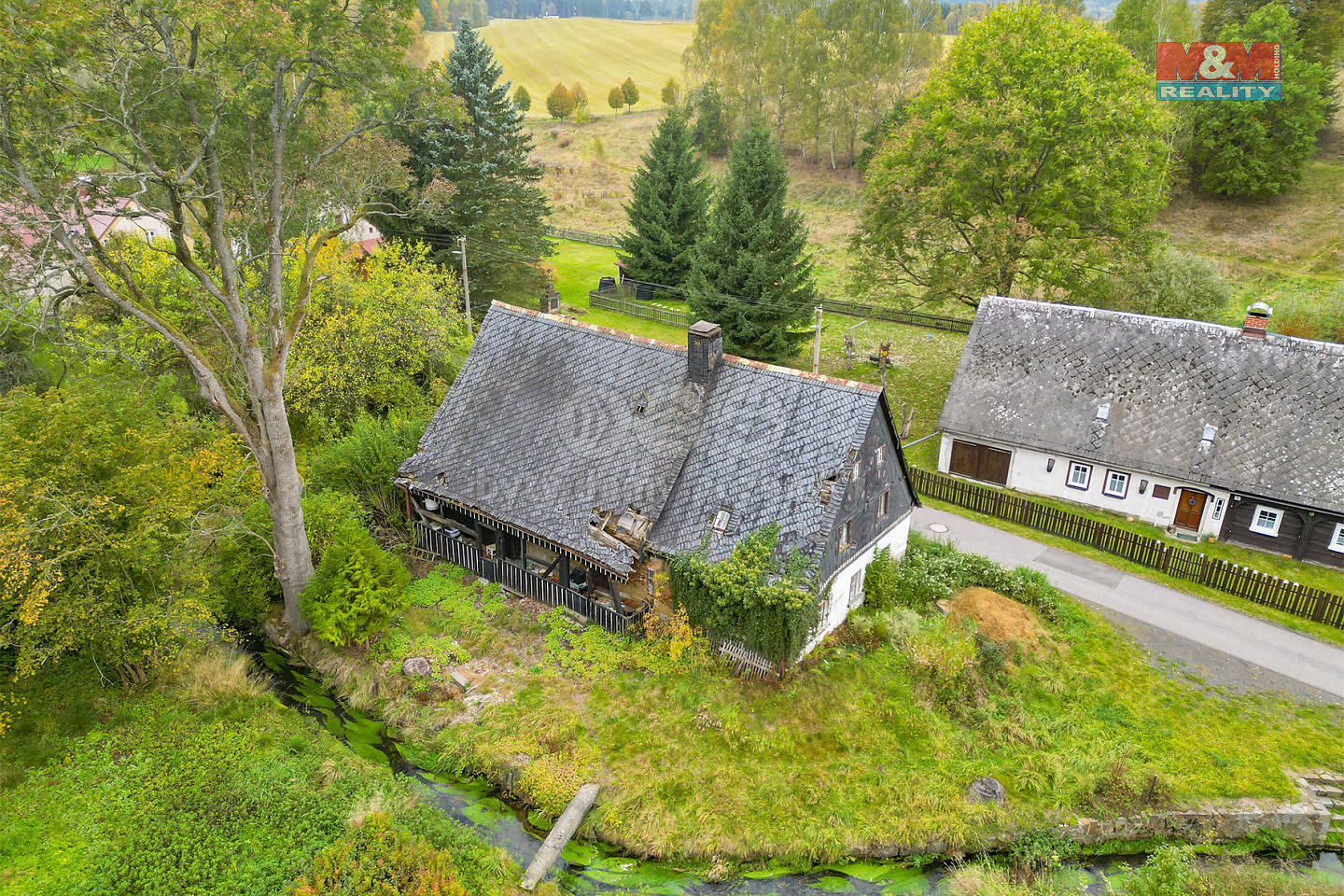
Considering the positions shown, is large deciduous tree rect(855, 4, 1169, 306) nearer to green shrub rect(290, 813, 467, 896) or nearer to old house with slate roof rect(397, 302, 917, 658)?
old house with slate roof rect(397, 302, 917, 658)

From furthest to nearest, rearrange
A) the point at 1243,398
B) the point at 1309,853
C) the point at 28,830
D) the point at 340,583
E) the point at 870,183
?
1. the point at 870,183
2. the point at 1243,398
3. the point at 340,583
4. the point at 1309,853
5. the point at 28,830

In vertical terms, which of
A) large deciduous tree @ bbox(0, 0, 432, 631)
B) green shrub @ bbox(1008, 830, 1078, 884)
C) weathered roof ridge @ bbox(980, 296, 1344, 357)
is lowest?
green shrub @ bbox(1008, 830, 1078, 884)

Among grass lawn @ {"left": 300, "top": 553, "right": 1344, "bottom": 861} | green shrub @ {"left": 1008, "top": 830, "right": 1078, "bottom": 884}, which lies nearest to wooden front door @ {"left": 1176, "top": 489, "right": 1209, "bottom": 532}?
grass lawn @ {"left": 300, "top": 553, "right": 1344, "bottom": 861}

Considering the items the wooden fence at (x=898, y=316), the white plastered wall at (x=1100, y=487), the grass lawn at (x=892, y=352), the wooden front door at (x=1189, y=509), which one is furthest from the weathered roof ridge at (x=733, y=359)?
the wooden fence at (x=898, y=316)

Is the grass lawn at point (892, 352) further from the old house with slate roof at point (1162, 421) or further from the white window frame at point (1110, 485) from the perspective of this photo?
the white window frame at point (1110, 485)

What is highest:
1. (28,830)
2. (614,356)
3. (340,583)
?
(614,356)

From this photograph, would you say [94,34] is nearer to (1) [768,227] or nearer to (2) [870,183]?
(1) [768,227]

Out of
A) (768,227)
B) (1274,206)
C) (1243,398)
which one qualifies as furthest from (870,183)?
(1274,206)

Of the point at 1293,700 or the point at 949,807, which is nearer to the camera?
the point at 949,807
